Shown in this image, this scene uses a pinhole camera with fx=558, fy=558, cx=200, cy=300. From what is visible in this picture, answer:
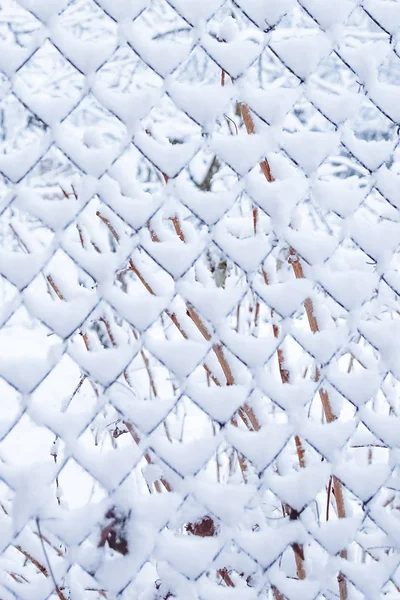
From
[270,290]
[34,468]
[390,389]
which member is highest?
[390,389]

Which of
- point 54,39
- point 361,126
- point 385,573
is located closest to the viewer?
point 54,39

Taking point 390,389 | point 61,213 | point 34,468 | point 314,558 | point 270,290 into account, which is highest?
point 390,389

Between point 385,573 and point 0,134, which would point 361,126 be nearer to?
point 0,134

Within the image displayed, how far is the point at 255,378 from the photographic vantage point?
991mm

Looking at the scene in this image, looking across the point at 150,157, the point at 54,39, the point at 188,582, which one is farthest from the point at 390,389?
the point at 54,39

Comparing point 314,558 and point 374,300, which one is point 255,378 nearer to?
point 374,300

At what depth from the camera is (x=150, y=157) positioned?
3.11 ft

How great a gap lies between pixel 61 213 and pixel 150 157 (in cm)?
18

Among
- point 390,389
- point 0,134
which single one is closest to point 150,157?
point 390,389

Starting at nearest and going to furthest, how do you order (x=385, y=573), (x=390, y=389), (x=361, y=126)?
(x=385, y=573) → (x=390, y=389) → (x=361, y=126)

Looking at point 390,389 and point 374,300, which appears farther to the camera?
point 390,389

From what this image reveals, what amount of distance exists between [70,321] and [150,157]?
12.1 inches

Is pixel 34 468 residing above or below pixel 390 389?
below

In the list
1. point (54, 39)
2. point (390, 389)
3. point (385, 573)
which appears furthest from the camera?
point (390, 389)
